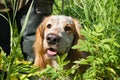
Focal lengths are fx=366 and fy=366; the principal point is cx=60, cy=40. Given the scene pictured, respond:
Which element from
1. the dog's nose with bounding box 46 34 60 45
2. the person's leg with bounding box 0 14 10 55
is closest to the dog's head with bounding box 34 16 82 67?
the dog's nose with bounding box 46 34 60 45

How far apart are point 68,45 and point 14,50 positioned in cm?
154

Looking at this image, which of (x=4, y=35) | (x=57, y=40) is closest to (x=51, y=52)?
(x=57, y=40)

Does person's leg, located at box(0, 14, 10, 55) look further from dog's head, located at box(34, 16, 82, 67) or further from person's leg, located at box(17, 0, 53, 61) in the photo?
dog's head, located at box(34, 16, 82, 67)

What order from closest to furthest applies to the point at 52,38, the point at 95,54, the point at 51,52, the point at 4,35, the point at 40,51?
the point at 95,54
the point at 52,38
the point at 51,52
the point at 40,51
the point at 4,35

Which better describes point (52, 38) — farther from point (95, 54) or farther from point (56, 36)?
point (95, 54)

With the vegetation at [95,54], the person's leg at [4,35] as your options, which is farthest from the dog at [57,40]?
the person's leg at [4,35]

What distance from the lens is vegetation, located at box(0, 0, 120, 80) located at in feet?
6.85

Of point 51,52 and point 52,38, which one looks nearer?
point 52,38

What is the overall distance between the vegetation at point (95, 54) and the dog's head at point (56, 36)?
0.34 m

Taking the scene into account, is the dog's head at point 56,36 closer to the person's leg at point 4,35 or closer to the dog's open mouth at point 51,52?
the dog's open mouth at point 51,52

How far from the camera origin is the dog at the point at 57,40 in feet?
11.0

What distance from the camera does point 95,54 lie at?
8.29 ft

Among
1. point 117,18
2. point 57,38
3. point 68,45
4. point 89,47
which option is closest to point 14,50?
point 89,47

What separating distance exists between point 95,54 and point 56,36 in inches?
31.8
